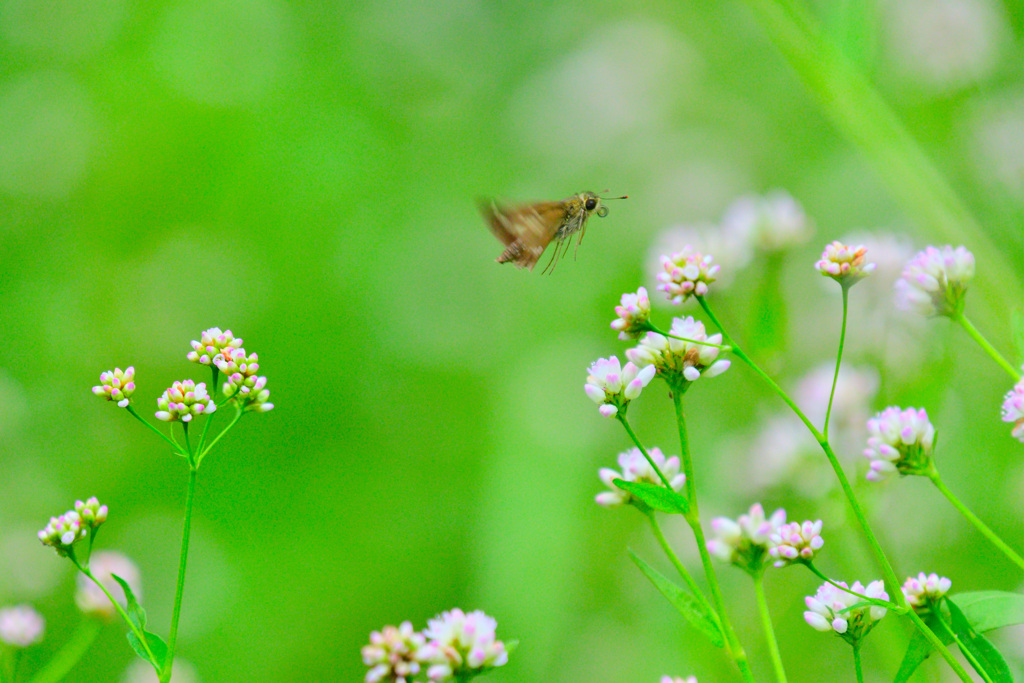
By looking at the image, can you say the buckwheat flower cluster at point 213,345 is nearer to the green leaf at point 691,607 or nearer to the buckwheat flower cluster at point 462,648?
the buckwheat flower cluster at point 462,648

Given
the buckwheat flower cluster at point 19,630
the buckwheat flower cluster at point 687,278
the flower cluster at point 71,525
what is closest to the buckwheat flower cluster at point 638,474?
the buckwheat flower cluster at point 687,278

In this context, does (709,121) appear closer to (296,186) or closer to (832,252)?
(296,186)

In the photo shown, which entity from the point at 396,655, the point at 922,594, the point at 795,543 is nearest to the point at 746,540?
the point at 795,543

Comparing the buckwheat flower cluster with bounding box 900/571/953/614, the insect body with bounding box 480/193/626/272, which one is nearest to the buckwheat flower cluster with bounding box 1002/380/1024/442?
the buckwheat flower cluster with bounding box 900/571/953/614

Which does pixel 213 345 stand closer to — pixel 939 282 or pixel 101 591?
pixel 101 591

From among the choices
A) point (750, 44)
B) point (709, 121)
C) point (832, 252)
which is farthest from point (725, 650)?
point (750, 44)

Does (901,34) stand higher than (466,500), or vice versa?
(901,34)
